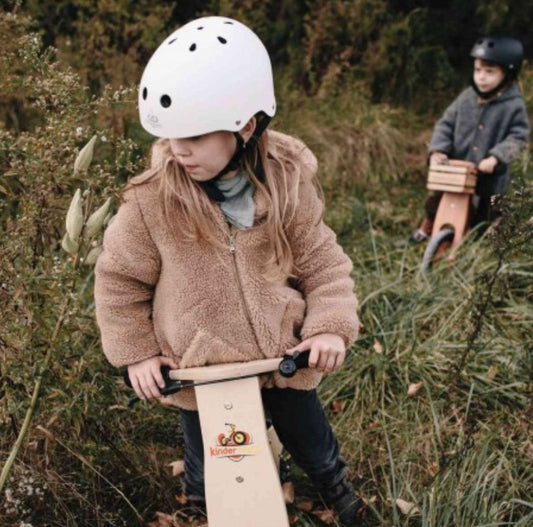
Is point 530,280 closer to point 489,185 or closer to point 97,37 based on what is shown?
point 489,185

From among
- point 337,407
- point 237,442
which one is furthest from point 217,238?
point 337,407

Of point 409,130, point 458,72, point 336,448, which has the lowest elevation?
point 336,448

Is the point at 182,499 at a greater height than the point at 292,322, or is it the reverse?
the point at 292,322

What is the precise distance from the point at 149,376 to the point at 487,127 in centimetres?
340

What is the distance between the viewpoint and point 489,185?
197 inches

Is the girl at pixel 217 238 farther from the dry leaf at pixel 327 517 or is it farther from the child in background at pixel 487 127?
the child in background at pixel 487 127

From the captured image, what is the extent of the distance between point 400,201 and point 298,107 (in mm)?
1252

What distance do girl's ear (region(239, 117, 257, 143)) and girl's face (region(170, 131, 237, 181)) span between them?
2.7 inches

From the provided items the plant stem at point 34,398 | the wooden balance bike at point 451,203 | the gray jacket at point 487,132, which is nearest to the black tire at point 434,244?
the wooden balance bike at point 451,203

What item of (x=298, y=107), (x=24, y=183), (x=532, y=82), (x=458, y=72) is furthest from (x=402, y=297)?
(x=458, y=72)

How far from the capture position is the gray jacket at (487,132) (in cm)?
487

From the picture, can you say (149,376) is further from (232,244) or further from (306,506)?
(306,506)

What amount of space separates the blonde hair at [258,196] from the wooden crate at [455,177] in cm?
258

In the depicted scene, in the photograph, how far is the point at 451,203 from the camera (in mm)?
5004
